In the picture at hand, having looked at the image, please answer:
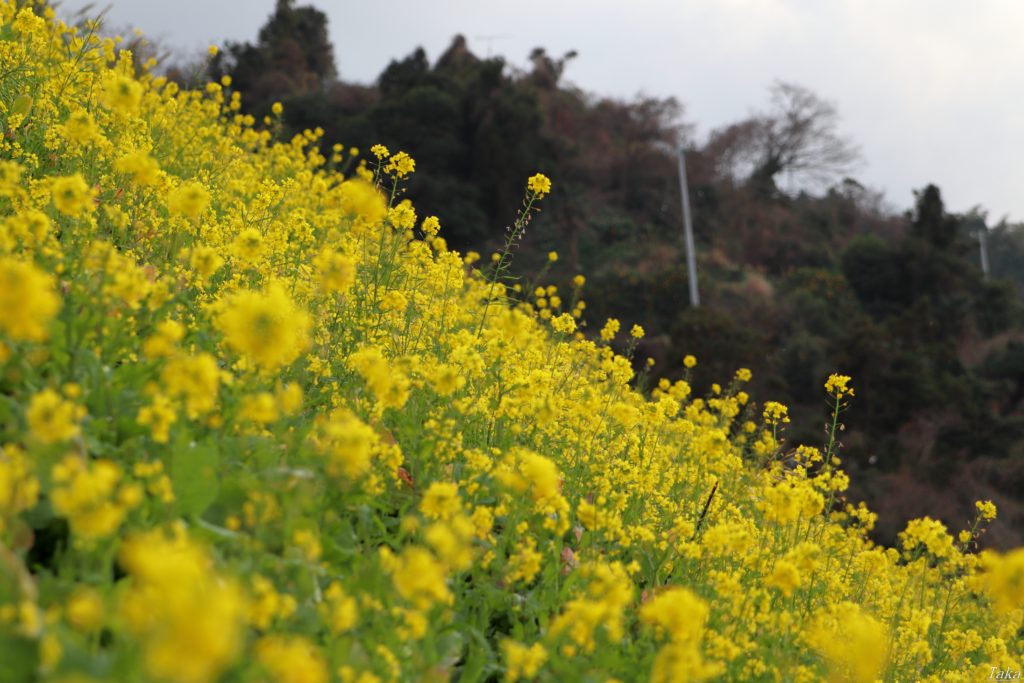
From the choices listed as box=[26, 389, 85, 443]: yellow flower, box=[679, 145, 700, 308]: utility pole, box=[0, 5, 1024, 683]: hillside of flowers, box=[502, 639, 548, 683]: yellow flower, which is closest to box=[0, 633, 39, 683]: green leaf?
box=[0, 5, 1024, 683]: hillside of flowers

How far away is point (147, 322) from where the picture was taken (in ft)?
8.69

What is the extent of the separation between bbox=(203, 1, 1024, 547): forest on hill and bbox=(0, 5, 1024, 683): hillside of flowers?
8.80 ft

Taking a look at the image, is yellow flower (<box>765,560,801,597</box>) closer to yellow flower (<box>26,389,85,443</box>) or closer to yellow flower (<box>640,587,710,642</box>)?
yellow flower (<box>640,587,710,642</box>)

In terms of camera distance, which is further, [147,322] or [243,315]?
[147,322]

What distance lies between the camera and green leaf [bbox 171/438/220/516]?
2191mm

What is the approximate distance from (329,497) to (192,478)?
1.39ft

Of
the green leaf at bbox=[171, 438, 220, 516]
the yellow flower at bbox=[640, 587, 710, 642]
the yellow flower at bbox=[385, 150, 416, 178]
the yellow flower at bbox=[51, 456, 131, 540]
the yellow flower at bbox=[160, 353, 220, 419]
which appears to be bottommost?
the green leaf at bbox=[171, 438, 220, 516]

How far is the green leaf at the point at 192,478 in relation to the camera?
7.19ft

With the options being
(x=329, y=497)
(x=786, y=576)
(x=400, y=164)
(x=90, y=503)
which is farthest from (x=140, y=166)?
(x=786, y=576)

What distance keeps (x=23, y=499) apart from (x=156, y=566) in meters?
0.66

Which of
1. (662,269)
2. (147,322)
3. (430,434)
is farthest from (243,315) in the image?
(662,269)

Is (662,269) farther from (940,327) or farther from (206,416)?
(206,416)

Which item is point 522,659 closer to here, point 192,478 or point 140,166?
point 192,478

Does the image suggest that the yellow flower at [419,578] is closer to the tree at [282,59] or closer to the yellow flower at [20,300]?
the yellow flower at [20,300]
